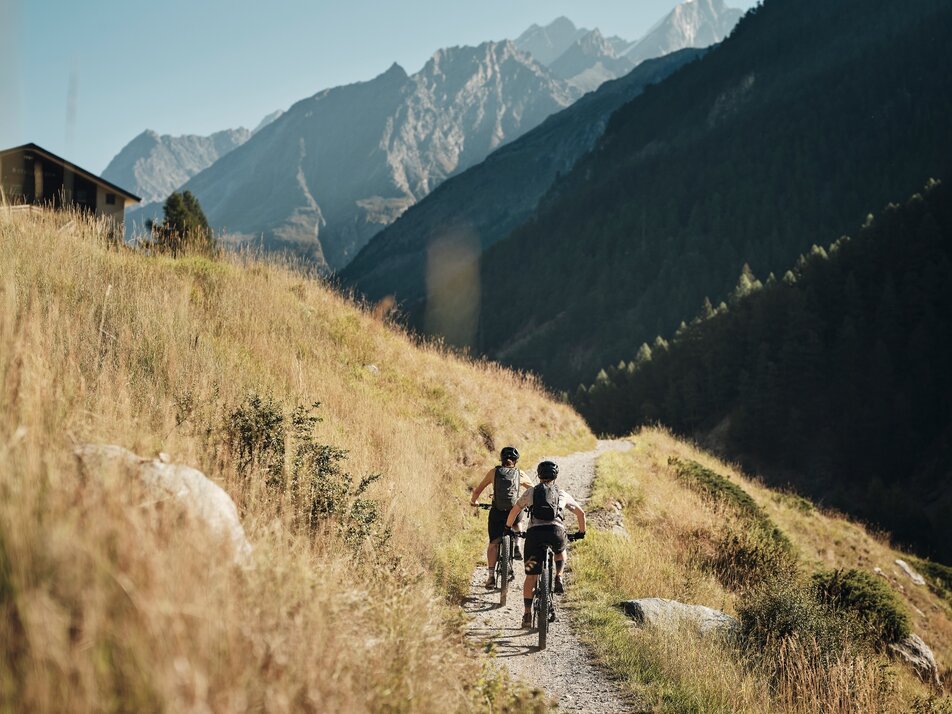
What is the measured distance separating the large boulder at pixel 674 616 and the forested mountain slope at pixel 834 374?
5338 cm

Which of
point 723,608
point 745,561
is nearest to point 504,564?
point 723,608

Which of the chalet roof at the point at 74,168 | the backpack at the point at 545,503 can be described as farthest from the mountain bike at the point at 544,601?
the chalet roof at the point at 74,168

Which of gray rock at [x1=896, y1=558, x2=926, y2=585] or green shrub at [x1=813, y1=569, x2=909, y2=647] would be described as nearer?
green shrub at [x1=813, y1=569, x2=909, y2=647]

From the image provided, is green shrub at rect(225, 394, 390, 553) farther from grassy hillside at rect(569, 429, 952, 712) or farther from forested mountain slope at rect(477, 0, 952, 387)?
forested mountain slope at rect(477, 0, 952, 387)

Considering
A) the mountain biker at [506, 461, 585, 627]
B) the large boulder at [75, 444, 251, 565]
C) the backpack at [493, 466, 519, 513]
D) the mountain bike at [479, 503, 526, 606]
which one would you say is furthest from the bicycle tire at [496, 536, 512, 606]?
the large boulder at [75, 444, 251, 565]

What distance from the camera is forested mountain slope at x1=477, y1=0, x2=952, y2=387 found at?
408 feet

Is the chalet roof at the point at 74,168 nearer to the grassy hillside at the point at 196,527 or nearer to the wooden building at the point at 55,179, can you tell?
the wooden building at the point at 55,179

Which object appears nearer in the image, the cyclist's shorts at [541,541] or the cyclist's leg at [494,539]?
the cyclist's shorts at [541,541]

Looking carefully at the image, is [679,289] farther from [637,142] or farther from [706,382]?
[637,142]

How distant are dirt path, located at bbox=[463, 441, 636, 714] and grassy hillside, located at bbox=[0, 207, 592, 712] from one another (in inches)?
23.9

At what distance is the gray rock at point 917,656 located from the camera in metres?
13.3

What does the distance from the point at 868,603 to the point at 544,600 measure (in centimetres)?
1124

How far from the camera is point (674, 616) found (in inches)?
294

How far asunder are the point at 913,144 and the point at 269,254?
15468cm
